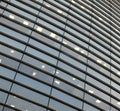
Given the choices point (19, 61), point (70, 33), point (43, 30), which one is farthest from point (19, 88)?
point (70, 33)

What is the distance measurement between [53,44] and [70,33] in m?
2.46

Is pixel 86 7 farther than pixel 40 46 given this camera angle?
Yes

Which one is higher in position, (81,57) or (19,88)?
(81,57)

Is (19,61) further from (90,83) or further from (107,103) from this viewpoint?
(107,103)

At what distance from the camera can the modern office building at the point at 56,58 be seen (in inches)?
867

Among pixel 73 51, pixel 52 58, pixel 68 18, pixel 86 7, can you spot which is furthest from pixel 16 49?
pixel 86 7

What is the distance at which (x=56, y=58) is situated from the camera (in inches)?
965

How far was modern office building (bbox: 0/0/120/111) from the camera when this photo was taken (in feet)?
72.2

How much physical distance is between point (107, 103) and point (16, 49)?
827 centimetres

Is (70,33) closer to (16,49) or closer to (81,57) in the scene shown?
(81,57)

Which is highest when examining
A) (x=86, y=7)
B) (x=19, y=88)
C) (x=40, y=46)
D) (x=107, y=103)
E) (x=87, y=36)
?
(x=86, y=7)

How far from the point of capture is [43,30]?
84.3 feet

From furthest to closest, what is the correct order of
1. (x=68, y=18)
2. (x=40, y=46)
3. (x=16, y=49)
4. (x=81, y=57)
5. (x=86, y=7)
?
(x=86, y=7) < (x=68, y=18) < (x=81, y=57) < (x=40, y=46) < (x=16, y=49)

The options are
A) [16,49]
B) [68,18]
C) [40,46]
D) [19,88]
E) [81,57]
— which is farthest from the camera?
[68,18]
